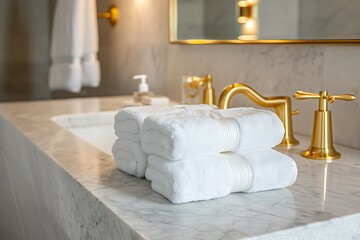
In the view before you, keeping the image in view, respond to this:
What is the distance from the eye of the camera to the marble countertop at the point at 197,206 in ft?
2.16

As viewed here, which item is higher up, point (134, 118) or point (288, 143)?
point (134, 118)

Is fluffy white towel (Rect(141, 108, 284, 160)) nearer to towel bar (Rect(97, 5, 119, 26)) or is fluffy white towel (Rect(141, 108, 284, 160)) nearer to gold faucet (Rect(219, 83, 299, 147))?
gold faucet (Rect(219, 83, 299, 147))

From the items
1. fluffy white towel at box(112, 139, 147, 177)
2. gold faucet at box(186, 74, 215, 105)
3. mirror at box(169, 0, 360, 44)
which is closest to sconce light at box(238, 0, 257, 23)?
mirror at box(169, 0, 360, 44)

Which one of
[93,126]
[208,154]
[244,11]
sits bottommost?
[93,126]

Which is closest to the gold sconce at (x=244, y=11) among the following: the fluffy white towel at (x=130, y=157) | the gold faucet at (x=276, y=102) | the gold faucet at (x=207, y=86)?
the gold faucet at (x=207, y=86)

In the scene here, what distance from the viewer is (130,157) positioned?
88 cm

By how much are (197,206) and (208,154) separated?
84mm

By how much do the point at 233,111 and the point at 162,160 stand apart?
18 cm

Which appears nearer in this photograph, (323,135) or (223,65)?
(323,135)

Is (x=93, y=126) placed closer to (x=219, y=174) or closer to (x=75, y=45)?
(x=75, y=45)

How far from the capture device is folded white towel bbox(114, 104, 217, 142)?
869 millimetres

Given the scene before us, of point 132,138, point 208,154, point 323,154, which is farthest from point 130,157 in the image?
Answer: point 323,154

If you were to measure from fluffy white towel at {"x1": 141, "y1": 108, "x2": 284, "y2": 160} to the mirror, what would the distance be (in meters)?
0.41

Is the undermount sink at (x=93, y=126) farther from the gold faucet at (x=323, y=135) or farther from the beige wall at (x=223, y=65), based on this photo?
the gold faucet at (x=323, y=135)
